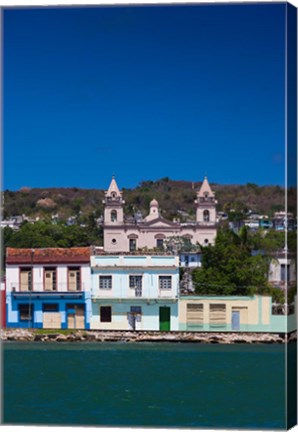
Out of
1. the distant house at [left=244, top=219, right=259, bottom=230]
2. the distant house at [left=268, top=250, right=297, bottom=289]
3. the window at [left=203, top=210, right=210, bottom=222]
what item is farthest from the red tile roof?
the distant house at [left=268, top=250, right=297, bottom=289]

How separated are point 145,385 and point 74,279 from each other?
1057mm

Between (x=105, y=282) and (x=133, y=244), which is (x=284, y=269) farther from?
(x=105, y=282)

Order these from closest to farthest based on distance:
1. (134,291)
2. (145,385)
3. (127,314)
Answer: (145,385), (127,314), (134,291)

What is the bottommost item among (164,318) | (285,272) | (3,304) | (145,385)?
(145,385)

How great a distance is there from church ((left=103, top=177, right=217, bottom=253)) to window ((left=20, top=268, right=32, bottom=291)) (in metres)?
0.61

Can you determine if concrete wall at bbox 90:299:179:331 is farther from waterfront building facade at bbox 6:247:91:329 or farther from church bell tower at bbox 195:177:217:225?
church bell tower at bbox 195:177:217:225

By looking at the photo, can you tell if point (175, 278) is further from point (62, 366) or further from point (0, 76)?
point (0, 76)

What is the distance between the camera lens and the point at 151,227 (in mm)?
10133

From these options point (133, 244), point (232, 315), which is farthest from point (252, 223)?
point (133, 244)

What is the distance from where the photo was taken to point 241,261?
1023cm

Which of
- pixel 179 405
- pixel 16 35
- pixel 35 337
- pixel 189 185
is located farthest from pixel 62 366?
pixel 16 35

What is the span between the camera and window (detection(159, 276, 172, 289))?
406 inches

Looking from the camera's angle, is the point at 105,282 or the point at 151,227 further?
the point at 105,282

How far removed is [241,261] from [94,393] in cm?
144
